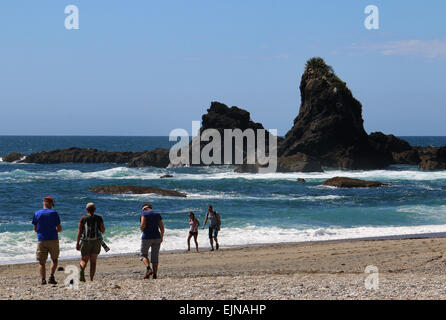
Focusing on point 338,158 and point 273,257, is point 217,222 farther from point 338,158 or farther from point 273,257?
point 338,158

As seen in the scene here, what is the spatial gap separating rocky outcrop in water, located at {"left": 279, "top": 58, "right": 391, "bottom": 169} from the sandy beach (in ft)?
156

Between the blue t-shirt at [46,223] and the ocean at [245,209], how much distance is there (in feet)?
26.9

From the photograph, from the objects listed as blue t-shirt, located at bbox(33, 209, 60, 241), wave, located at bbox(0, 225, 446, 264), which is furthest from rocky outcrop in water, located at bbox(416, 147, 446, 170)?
blue t-shirt, located at bbox(33, 209, 60, 241)

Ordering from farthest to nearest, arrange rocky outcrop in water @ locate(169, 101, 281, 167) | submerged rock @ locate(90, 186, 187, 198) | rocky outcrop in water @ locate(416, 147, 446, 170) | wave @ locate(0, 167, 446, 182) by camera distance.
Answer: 1. rocky outcrop in water @ locate(169, 101, 281, 167)
2. rocky outcrop in water @ locate(416, 147, 446, 170)
3. wave @ locate(0, 167, 446, 182)
4. submerged rock @ locate(90, 186, 187, 198)

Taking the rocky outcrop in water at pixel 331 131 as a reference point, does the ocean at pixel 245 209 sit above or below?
below

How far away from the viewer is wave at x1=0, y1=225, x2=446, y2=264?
21.1 meters

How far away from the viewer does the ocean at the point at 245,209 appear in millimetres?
23734

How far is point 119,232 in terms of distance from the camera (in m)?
24.6

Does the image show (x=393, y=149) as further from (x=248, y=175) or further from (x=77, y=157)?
(x=77, y=157)

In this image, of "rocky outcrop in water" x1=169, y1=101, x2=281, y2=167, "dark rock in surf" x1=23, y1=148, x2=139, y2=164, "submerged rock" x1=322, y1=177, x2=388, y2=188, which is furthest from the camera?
"dark rock in surf" x1=23, y1=148, x2=139, y2=164

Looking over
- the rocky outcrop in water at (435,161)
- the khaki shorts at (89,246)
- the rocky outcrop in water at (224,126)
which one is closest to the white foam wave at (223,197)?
the khaki shorts at (89,246)

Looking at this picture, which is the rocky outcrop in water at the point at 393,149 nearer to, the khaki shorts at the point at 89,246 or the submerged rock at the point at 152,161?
the submerged rock at the point at 152,161

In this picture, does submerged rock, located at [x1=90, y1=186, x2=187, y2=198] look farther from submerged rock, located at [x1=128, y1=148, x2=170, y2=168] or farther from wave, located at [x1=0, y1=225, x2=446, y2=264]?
submerged rock, located at [x1=128, y1=148, x2=170, y2=168]
